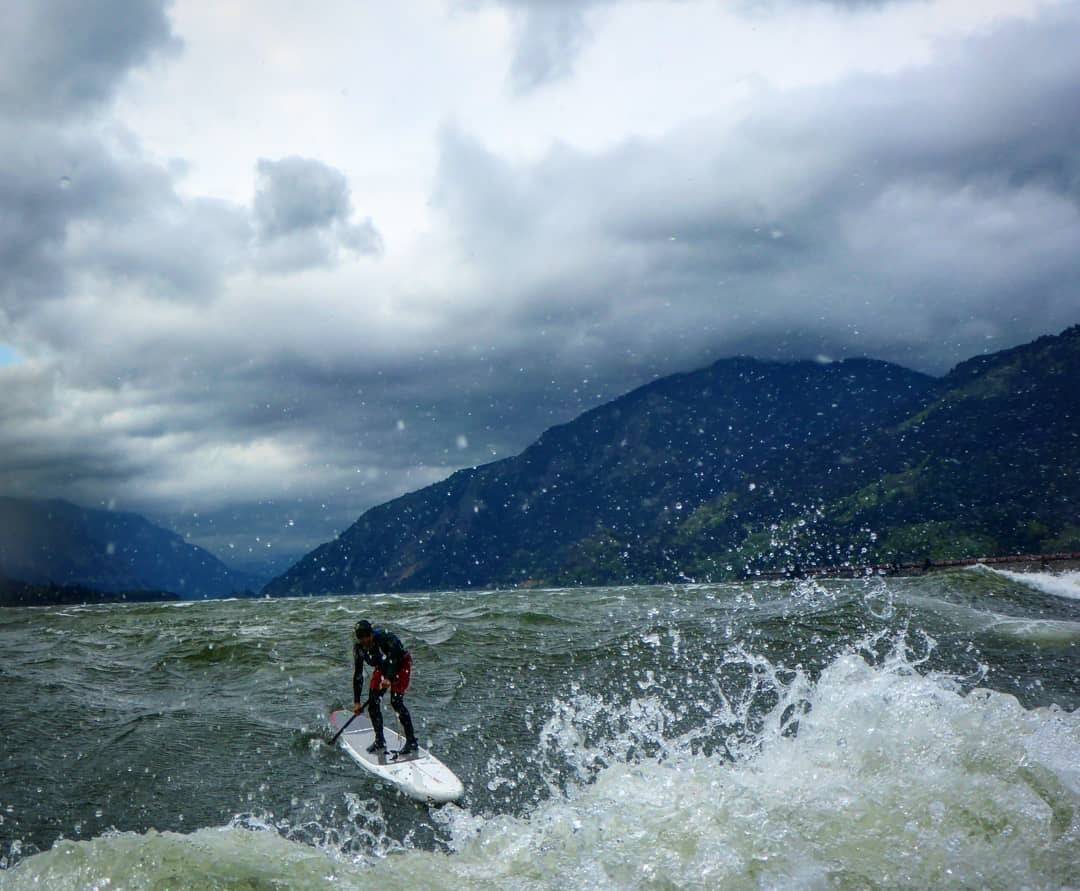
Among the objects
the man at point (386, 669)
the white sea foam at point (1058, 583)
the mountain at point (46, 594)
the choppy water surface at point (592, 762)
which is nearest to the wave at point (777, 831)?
the choppy water surface at point (592, 762)

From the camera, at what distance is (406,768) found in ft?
41.0

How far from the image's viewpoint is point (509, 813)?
11.0m

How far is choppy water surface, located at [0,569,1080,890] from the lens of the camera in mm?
7094

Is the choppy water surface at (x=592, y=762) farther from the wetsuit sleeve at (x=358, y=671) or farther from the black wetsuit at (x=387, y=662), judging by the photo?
the wetsuit sleeve at (x=358, y=671)

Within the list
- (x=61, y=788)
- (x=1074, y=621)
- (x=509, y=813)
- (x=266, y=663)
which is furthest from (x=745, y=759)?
(x=1074, y=621)

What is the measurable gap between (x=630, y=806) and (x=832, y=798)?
2.13 meters

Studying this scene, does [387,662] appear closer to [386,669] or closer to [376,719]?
[386,669]

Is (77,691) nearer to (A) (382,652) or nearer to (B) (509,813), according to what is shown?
(A) (382,652)

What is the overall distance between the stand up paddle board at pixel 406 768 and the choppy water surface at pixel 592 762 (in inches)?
10.6

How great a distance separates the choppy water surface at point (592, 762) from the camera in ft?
23.3

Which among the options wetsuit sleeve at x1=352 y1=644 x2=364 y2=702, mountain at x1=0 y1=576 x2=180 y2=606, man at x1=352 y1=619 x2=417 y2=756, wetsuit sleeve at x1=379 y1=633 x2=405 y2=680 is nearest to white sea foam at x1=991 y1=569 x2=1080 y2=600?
man at x1=352 y1=619 x2=417 y2=756

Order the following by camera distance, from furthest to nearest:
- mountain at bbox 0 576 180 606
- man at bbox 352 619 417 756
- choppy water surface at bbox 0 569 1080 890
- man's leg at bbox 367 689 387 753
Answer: mountain at bbox 0 576 180 606, man's leg at bbox 367 689 387 753, man at bbox 352 619 417 756, choppy water surface at bbox 0 569 1080 890

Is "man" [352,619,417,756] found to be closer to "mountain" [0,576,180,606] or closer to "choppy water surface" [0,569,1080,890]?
"choppy water surface" [0,569,1080,890]

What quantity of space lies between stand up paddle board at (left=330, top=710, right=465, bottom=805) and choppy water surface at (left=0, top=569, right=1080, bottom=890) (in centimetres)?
27
